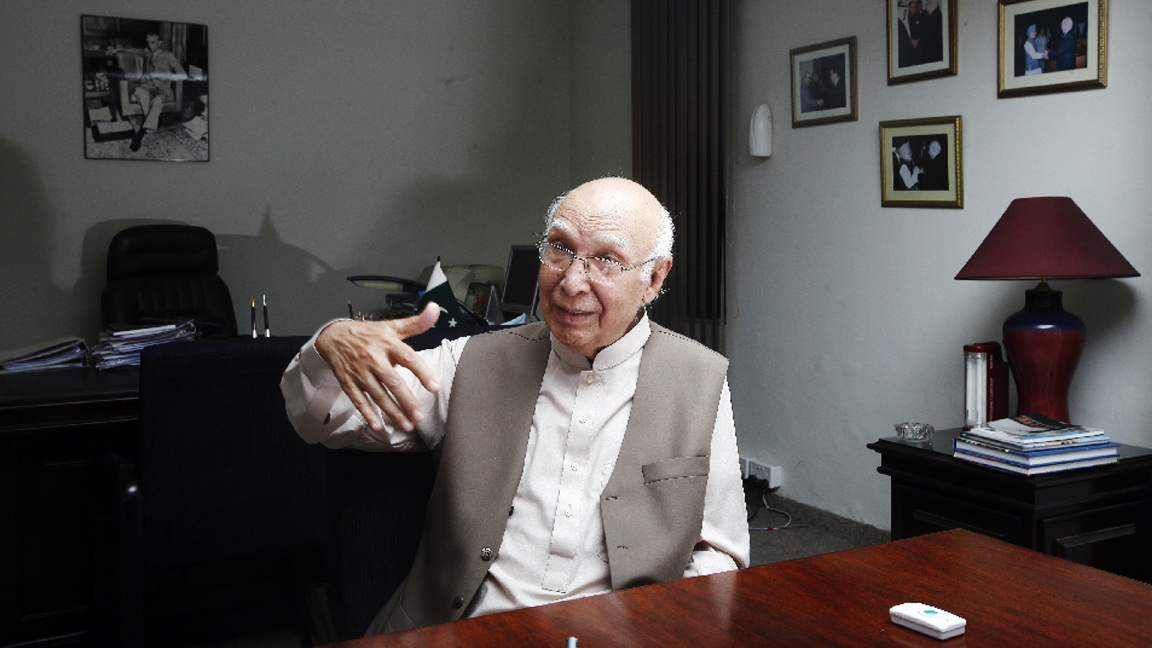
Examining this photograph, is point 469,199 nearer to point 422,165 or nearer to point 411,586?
point 422,165

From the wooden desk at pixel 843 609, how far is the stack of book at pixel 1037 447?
1065 mm

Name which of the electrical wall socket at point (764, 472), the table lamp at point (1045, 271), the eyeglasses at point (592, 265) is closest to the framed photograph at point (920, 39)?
the table lamp at point (1045, 271)

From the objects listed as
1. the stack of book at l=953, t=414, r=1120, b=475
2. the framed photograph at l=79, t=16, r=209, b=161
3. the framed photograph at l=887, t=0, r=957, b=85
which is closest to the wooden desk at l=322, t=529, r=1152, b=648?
the stack of book at l=953, t=414, r=1120, b=475

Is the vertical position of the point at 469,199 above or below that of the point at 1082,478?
above

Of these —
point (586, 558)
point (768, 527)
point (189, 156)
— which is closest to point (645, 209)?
point (586, 558)

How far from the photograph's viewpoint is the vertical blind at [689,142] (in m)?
4.06

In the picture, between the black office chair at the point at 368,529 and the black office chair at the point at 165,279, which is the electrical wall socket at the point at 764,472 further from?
the black office chair at the point at 368,529

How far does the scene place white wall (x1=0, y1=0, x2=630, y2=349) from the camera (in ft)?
14.3

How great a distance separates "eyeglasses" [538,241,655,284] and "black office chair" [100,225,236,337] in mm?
3052

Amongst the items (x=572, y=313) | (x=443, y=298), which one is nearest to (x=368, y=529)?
(x=572, y=313)

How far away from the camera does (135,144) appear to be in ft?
14.9

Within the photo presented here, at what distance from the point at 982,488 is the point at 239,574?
2.04 meters

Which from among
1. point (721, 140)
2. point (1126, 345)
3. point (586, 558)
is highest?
point (721, 140)

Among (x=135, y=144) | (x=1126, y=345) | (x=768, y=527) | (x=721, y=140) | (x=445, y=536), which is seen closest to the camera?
(x=445, y=536)
